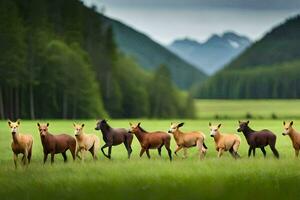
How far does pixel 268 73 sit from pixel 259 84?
16.9 feet

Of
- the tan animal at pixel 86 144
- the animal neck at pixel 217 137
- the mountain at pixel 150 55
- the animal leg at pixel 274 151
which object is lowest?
the animal leg at pixel 274 151

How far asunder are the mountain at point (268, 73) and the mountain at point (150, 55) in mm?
2496

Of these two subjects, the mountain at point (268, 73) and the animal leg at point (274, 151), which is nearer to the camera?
the animal leg at point (274, 151)

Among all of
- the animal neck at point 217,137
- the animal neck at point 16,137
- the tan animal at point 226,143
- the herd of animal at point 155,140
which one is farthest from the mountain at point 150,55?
the animal neck at point 16,137

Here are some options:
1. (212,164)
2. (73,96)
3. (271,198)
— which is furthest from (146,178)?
(73,96)

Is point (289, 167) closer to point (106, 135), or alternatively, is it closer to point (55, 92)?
point (106, 135)

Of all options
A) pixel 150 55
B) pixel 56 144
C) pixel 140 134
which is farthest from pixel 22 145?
pixel 150 55

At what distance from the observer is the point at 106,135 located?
48.8 feet

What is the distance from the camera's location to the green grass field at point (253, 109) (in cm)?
3289

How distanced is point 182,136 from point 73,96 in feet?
103

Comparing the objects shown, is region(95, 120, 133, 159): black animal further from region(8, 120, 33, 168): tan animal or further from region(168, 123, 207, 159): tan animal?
region(8, 120, 33, 168): tan animal

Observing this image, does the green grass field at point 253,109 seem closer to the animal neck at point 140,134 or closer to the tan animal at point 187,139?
the tan animal at point 187,139

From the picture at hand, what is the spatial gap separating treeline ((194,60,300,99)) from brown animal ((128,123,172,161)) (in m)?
24.2

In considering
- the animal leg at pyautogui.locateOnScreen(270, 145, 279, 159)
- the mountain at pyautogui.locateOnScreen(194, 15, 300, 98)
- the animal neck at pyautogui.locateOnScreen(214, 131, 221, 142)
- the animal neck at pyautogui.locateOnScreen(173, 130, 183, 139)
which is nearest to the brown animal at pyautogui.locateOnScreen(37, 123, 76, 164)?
the animal neck at pyautogui.locateOnScreen(173, 130, 183, 139)
